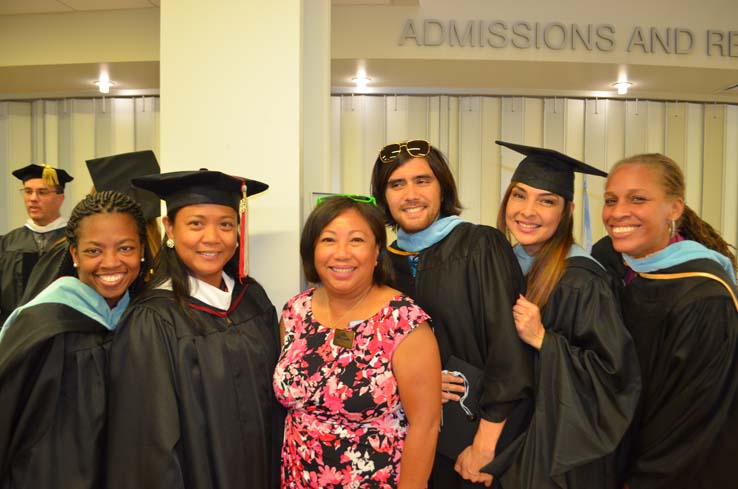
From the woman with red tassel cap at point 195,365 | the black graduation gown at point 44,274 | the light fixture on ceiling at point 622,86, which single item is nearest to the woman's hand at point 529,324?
the woman with red tassel cap at point 195,365

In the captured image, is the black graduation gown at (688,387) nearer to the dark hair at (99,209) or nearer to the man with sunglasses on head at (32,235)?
the dark hair at (99,209)

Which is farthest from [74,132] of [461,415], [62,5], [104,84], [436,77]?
[461,415]

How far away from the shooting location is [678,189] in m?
2.07

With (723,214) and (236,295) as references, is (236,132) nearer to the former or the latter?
(236,295)

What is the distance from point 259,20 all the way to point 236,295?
1.26m

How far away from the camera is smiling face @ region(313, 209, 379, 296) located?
1736 mm

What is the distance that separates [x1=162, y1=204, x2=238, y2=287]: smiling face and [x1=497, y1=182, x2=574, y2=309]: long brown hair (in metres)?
1.15

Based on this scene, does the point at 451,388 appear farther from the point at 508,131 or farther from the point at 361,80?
the point at 508,131

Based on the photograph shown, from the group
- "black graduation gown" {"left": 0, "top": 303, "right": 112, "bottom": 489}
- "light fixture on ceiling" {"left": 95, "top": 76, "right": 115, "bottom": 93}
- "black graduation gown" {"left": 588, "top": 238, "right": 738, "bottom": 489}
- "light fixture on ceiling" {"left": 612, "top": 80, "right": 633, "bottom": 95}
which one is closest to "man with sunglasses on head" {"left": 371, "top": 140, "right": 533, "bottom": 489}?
"black graduation gown" {"left": 588, "top": 238, "right": 738, "bottom": 489}

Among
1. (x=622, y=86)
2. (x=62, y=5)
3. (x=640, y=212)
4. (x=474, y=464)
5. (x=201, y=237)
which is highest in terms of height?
(x=62, y=5)

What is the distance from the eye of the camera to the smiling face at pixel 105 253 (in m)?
1.80

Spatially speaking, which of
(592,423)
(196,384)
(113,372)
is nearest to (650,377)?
(592,423)

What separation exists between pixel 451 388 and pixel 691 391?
34.0 inches

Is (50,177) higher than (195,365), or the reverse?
(50,177)
